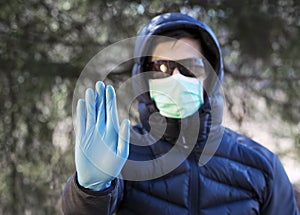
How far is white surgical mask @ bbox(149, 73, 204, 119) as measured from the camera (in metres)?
1.57

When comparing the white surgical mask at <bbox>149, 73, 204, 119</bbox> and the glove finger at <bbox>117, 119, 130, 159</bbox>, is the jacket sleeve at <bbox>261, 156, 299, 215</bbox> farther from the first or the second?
the glove finger at <bbox>117, 119, 130, 159</bbox>

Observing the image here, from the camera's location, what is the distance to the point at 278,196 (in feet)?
5.05

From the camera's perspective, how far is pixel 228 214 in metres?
1.48

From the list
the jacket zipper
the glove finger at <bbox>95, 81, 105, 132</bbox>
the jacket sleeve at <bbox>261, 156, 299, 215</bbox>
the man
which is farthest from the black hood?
the glove finger at <bbox>95, 81, 105, 132</bbox>

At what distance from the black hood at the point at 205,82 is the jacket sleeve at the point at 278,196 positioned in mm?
275

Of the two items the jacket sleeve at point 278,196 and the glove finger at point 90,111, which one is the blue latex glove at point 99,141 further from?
the jacket sleeve at point 278,196

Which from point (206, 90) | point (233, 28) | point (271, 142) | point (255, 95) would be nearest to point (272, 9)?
point (233, 28)

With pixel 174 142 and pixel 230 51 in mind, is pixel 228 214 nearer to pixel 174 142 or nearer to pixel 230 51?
pixel 174 142

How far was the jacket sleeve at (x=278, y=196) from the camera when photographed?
153cm

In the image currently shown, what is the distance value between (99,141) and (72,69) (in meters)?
1.56

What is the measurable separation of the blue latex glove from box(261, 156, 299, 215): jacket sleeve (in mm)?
635

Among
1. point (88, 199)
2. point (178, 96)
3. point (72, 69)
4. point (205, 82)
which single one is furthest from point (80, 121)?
point (72, 69)

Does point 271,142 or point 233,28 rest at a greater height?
point 233,28

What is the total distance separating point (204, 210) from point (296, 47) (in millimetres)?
1661
